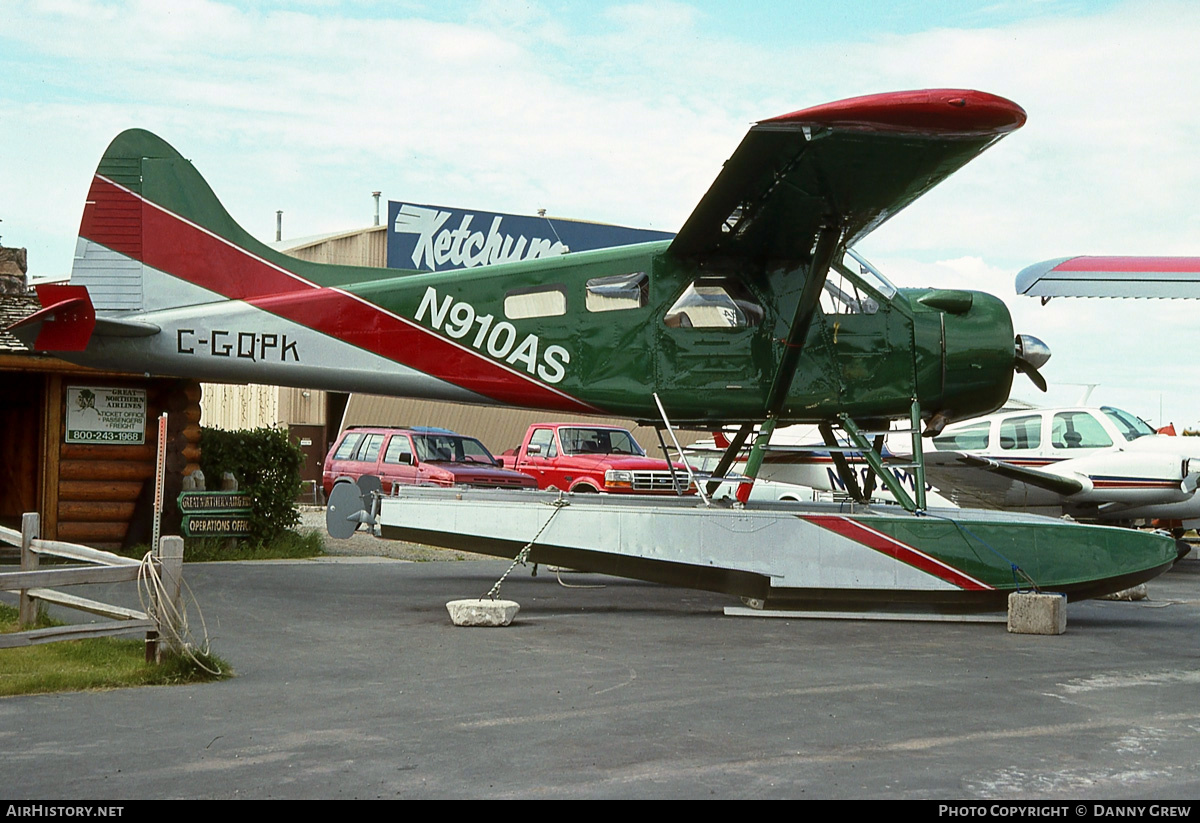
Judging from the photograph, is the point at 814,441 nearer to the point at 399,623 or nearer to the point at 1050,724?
the point at 399,623

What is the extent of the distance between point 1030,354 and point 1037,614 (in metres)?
2.63

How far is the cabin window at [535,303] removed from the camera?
10.5m

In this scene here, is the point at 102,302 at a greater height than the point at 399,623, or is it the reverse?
the point at 102,302

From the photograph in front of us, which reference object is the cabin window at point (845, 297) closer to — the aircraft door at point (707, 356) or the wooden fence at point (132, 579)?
the aircraft door at point (707, 356)

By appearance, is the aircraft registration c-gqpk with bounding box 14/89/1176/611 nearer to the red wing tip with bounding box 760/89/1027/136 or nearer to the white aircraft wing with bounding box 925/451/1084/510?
the red wing tip with bounding box 760/89/1027/136

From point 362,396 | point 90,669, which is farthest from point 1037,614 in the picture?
point 362,396

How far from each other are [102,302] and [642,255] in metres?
5.08

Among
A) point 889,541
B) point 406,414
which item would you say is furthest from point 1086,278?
point 406,414

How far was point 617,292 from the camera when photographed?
10.5 metres

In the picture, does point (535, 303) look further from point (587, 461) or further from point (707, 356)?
point (587, 461)

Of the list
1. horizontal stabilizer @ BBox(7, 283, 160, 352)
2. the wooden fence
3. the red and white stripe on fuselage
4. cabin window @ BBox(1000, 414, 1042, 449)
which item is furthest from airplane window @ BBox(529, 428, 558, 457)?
the wooden fence

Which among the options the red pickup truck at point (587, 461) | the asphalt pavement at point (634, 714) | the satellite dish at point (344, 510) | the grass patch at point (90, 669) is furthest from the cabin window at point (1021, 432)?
the grass patch at point (90, 669)

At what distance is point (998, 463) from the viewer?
15.5 m

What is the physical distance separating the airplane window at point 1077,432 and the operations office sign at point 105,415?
13.2 metres
